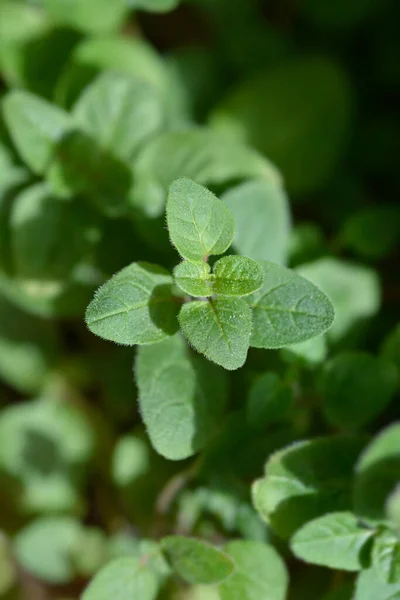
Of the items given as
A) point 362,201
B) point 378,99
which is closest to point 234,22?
point 378,99

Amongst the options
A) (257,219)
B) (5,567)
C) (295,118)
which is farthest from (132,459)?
(295,118)

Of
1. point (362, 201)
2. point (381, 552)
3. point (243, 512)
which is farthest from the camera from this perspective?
point (362, 201)

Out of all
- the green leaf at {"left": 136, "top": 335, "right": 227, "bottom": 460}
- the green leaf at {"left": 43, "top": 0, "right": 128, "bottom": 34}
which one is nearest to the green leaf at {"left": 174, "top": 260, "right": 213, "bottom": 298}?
the green leaf at {"left": 136, "top": 335, "right": 227, "bottom": 460}

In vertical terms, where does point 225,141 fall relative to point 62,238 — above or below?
above

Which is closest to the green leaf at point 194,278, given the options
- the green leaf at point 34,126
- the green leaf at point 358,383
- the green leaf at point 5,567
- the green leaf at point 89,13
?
the green leaf at point 358,383

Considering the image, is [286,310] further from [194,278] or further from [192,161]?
[192,161]

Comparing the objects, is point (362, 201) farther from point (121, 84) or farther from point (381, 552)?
point (381, 552)
